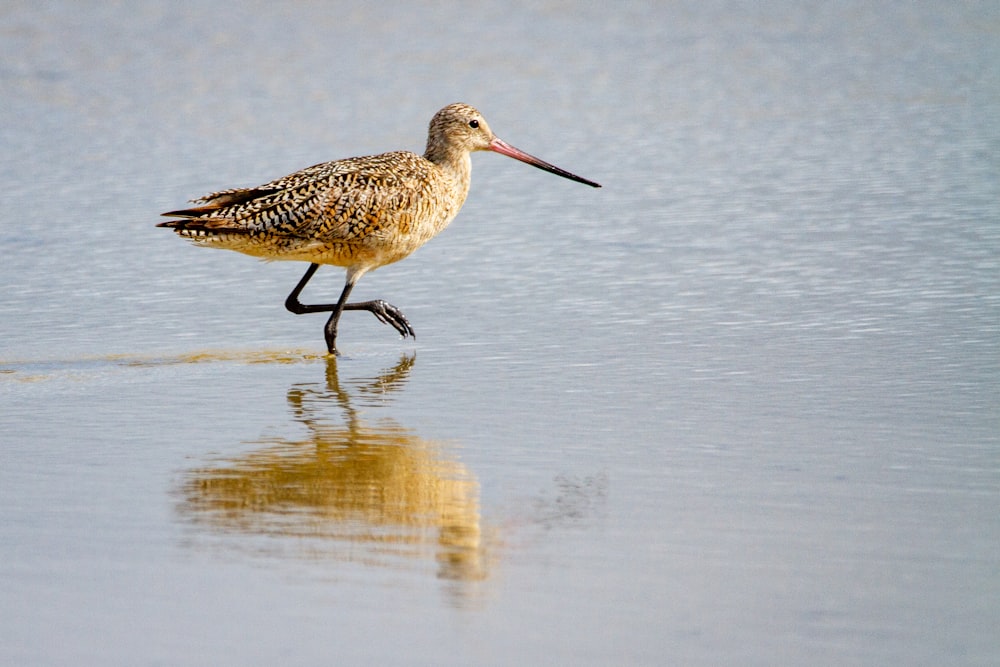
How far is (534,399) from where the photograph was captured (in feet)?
19.0

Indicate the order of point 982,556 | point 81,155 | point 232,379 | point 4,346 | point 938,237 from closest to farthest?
1. point 982,556
2. point 232,379
3. point 4,346
4. point 938,237
5. point 81,155

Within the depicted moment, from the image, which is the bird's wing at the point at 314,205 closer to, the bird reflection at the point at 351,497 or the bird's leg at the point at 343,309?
the bird's leg at the point at 343,309

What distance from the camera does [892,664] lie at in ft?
11.1

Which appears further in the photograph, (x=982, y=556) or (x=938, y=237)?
(x=938, y=237)

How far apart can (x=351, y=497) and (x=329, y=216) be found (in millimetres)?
2741

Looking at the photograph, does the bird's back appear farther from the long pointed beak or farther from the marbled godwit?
the long pointed beak

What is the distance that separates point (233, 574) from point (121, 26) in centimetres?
1507

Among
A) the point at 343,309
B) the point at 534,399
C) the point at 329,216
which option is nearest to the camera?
the point at 534,399

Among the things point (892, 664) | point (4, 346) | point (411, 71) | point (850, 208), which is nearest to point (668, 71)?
point (411, 71)

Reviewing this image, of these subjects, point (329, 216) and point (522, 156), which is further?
point (522, 156)

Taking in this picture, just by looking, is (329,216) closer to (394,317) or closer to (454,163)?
(394,317)

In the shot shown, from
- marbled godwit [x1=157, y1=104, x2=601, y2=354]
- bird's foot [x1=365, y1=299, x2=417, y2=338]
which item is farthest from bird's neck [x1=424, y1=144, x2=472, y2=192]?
bird's foot [x1=365, y1=299, x2=417, y2=338]

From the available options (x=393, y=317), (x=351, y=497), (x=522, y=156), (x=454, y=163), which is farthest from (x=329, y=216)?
(x=351, y=497)

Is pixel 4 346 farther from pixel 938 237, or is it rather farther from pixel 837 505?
pixel 938 237
